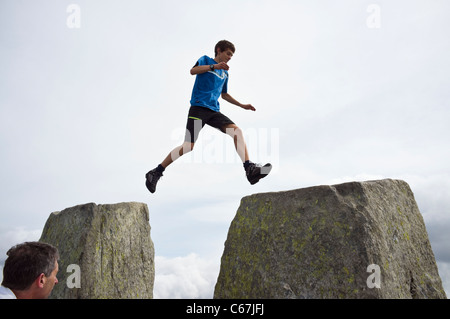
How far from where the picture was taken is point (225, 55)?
704cm

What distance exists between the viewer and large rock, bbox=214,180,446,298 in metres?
3.90

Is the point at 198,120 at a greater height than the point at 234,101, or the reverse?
the point at 234,101

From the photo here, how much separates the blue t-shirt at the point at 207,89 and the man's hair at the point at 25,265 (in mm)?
4085

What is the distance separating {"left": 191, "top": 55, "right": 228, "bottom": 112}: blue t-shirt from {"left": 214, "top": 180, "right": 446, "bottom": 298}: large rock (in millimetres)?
2746

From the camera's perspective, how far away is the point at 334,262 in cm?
394

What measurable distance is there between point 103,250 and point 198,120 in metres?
2.63

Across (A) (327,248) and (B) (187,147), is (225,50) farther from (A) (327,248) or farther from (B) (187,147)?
(A) (327,248)

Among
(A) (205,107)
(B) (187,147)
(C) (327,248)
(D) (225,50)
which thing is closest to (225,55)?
(D) (225,50)

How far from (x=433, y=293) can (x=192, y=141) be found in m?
4.22

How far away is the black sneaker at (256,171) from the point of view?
20.0ft

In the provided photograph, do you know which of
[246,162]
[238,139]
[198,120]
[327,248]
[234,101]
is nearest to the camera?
[327,248]

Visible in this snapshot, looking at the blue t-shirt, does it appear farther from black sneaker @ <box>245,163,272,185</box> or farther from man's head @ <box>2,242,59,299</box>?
man's head @ <box>2,242,59,299</box>
